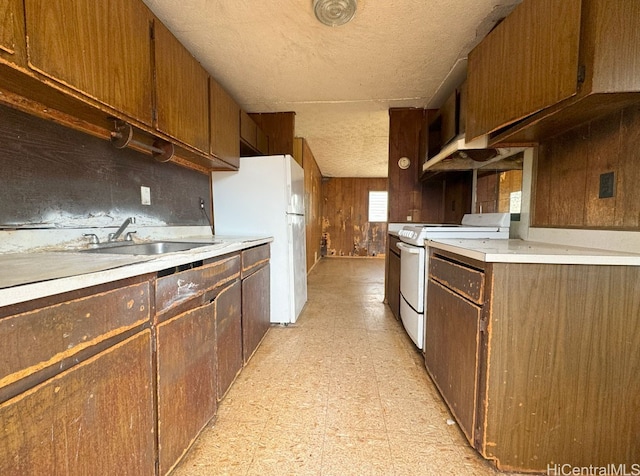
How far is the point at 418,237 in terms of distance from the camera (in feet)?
6.51

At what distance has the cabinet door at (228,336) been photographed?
4.79 ft

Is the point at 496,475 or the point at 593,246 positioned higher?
the point at 593,246

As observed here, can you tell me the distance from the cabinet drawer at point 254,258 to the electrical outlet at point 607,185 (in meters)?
1.91

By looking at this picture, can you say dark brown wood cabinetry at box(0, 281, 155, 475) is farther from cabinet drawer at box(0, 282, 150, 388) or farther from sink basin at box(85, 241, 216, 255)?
sink basin at box(85, 241, 216, 255)

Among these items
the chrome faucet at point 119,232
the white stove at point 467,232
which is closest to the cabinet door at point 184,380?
the chrome faucet at point 119,232

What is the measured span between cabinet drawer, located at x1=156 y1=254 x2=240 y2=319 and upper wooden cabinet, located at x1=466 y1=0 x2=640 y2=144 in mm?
1635

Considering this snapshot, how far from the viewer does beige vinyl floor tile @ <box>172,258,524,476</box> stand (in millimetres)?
1155

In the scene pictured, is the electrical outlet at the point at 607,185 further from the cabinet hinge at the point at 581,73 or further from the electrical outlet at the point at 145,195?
the electrical outlet at the point at 145,195

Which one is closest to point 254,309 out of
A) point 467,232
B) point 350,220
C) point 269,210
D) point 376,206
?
point 269,210

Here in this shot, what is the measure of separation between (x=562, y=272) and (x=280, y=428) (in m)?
1.41

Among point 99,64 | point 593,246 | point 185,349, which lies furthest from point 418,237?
point 99,64

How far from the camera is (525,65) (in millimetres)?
1272

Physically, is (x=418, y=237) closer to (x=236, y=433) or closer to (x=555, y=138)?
(x=555, y=138)

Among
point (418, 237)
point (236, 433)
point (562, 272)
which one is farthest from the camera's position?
point (418, 237)
